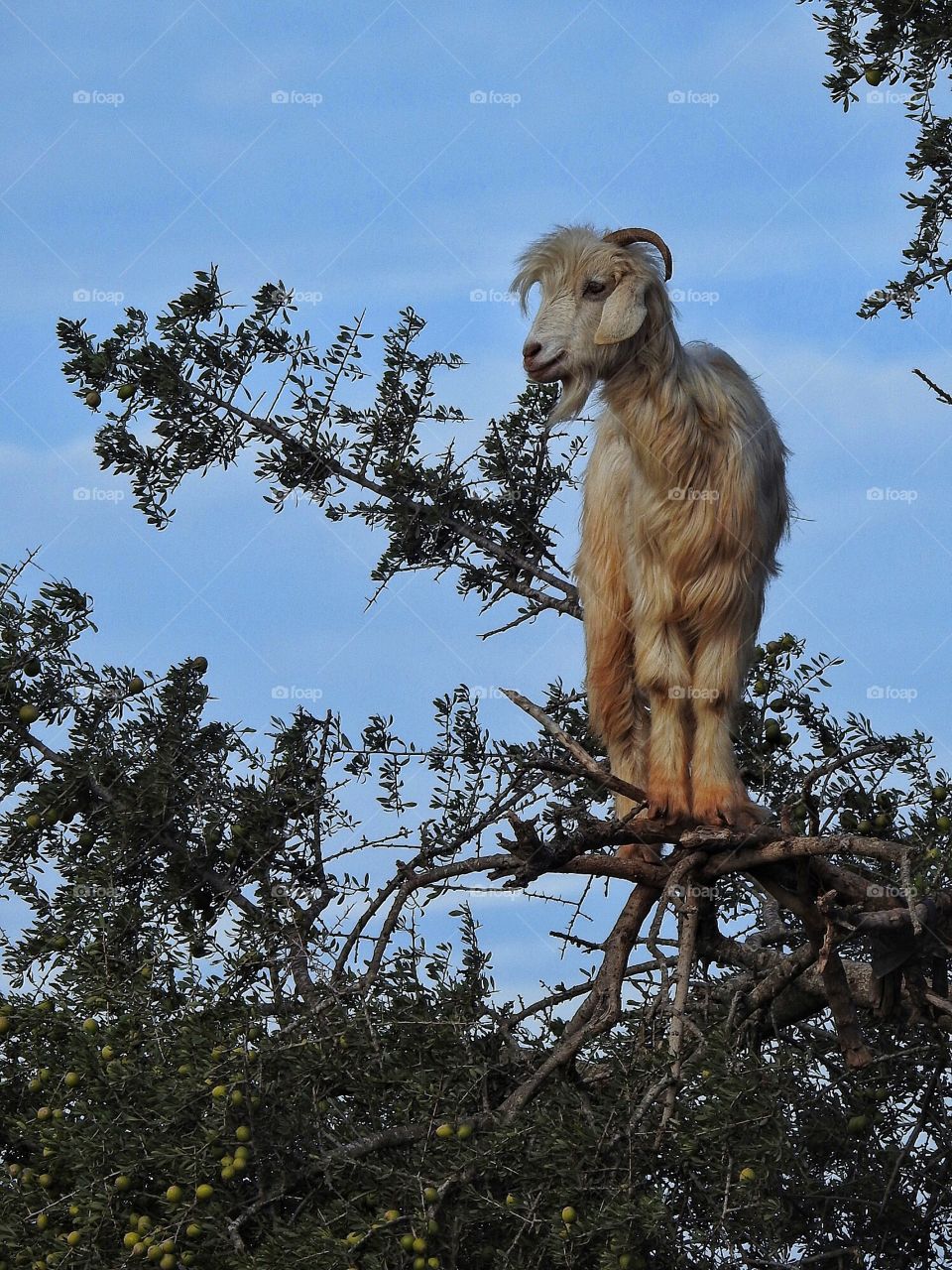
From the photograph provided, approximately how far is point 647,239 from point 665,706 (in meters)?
1.78

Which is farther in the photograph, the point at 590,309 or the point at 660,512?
the point at 660,512

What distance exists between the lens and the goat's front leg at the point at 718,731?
18.7 ft

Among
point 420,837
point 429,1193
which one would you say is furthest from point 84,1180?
point 420,837

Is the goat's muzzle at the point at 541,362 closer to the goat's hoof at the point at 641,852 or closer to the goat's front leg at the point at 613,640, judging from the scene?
the goat's front leg at the point at 613,640

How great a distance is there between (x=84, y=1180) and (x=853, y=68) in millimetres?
4815

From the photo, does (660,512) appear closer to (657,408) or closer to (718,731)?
(657,408)

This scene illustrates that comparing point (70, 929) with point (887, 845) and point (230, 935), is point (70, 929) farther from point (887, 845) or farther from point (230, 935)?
point (887, 845)

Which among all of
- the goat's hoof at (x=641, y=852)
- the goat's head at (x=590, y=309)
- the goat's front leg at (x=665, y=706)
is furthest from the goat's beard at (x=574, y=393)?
the goat's hoof at (x=641, y=852)

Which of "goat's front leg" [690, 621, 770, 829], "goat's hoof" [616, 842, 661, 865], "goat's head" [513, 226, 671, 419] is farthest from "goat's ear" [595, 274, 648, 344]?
"goat's hoof" [616, 842, 661, 865]

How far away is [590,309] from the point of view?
18.8ft

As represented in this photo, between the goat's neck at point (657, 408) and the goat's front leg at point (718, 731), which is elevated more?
Answer: the goat's neck at point (657, 408)

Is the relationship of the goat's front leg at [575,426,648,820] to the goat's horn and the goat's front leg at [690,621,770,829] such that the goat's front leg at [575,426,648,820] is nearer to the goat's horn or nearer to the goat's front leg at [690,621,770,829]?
the goat's front leg at [690,621,770,829]

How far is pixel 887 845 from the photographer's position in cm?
502

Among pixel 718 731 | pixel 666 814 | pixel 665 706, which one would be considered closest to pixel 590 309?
pixel 665 706
